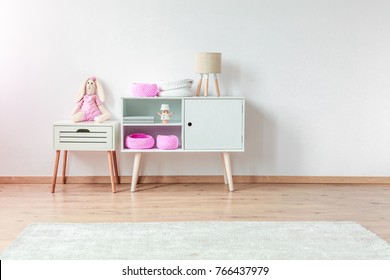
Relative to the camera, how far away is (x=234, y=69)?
16.0ft

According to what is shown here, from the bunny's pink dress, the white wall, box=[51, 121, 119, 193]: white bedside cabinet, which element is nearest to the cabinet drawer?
box=[51, 121, 119, 193]: white bedside cabinet

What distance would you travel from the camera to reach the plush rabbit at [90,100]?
4.75 m

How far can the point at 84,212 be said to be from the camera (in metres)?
3.88

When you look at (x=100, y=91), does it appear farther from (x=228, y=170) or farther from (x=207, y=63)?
(x=228, y=170)

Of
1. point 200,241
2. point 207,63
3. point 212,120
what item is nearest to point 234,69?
point 207,63

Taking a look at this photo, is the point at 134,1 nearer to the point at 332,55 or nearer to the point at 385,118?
the point at 332,55

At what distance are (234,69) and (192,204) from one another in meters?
1.26

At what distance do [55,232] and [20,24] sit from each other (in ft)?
6.74

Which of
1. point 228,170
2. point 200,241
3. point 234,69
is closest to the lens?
point 200,241

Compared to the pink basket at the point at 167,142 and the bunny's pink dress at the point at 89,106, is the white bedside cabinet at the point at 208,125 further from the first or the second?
the bunny's pink dress at the point at 89,106

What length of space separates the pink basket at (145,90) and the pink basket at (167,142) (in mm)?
325

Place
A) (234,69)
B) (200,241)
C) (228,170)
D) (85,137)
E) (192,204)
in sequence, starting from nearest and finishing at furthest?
(200,241) → (192,204) → (85,137) → (228,170) → (234,69)

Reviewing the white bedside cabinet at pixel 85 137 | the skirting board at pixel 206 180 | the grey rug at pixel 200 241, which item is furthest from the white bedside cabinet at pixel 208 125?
the grey rug at pixel 200 241
